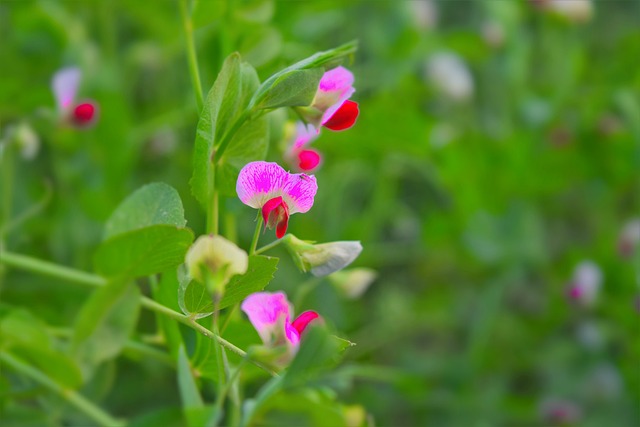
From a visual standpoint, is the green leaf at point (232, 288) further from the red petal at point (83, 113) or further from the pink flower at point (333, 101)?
the red petal at point (83, 113)

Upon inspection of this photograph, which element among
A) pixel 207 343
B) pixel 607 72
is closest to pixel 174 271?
pixel 207 343

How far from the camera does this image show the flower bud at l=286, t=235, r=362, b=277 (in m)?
0.41

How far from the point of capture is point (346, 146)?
2.81 ft

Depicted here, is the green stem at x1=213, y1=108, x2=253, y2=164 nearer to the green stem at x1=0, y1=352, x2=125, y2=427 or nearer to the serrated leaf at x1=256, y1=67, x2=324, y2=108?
the serrated leaf at x1=256, y1=67, x2=324, y2=108

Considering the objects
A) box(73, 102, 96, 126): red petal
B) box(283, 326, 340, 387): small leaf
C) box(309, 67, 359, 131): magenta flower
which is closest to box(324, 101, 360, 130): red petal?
box(309, 67, 359, 131): magenta flower

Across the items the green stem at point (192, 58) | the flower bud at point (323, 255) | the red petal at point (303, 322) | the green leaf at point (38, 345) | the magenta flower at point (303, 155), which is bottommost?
the green leaf at point (38, 345)

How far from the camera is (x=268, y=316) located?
396 millimetres

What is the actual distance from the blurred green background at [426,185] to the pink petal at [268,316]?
0.33 meters

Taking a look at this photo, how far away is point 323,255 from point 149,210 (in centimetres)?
10

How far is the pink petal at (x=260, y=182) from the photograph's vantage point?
1.24 ft

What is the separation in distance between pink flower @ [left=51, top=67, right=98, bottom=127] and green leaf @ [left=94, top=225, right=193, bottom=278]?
0.16 metres

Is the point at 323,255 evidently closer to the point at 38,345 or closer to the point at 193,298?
the point at 193,298

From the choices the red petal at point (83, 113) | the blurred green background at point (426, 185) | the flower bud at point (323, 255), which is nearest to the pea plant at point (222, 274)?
the flower bud at point (323, 255)

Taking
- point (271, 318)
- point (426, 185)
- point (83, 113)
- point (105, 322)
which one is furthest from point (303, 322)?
point (426, 185)
